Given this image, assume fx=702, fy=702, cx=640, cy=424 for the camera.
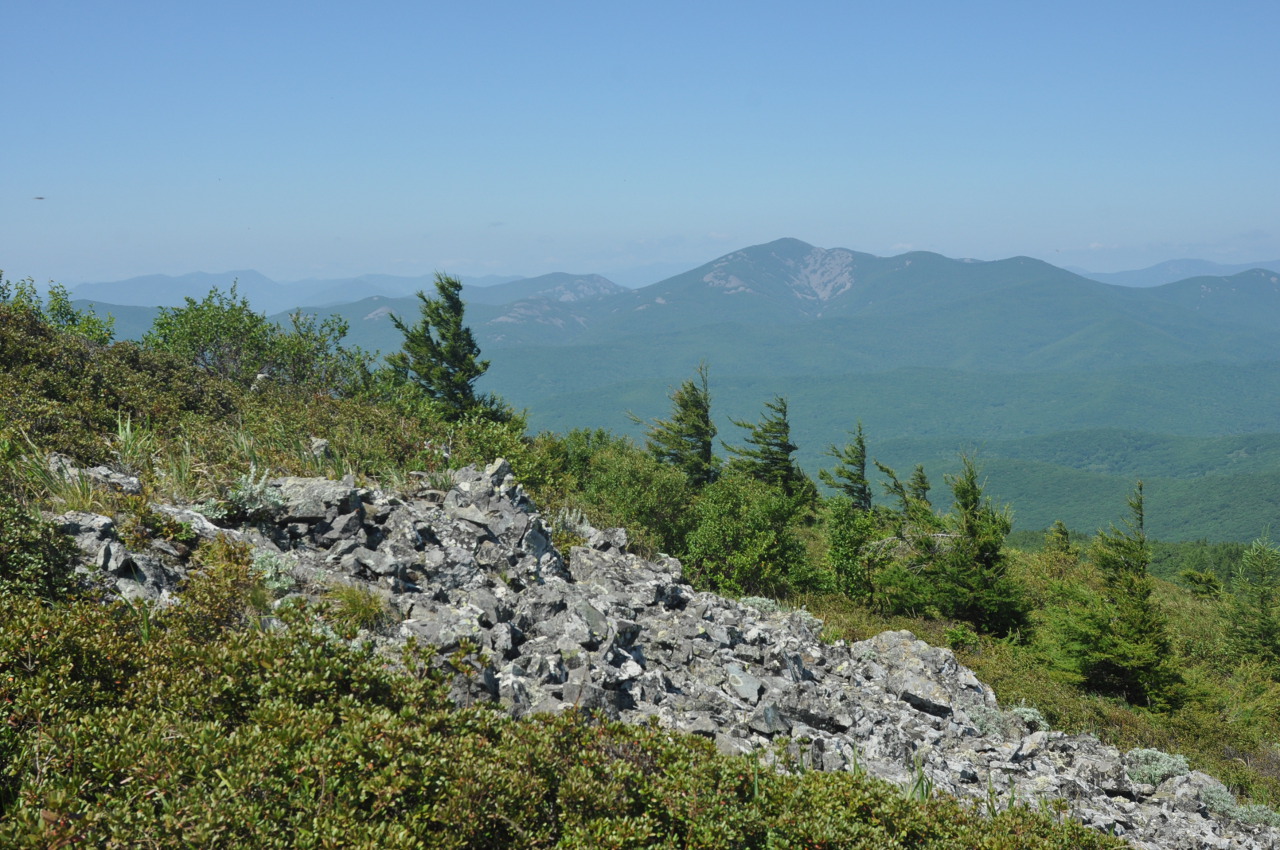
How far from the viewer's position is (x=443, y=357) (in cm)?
4044

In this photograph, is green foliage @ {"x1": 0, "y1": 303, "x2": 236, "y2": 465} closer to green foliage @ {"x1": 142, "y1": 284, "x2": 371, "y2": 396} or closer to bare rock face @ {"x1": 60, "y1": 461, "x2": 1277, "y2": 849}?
bare rock face @ {"x1": 60, "y1": 461, "x2": 1277, "y2": 849}

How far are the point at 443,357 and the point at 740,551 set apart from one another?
78.8ft

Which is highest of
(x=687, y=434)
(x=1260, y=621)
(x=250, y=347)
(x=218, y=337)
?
(x=218, y=337)

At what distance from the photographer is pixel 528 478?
22.0 m

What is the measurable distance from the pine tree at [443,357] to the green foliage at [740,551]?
62.4ft

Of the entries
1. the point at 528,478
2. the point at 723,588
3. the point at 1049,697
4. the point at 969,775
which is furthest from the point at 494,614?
the point at 1049,697

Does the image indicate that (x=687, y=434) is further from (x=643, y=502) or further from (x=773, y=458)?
(x=643, y=502)

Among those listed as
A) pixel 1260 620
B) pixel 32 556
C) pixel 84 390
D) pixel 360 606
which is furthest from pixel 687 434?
pixel 32 556

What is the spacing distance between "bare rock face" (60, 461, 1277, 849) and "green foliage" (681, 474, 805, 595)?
7334 mm

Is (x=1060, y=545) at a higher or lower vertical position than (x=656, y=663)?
lower

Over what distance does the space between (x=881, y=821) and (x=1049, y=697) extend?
12882mm

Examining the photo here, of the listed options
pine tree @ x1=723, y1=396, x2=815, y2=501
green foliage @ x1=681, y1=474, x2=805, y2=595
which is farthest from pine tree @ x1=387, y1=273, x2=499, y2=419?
green foliage @ x1=681, y1=474, x2=805, y2=595

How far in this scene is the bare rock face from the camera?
9.34m

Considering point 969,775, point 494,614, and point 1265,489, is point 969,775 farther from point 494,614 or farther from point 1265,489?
point 1265,489
